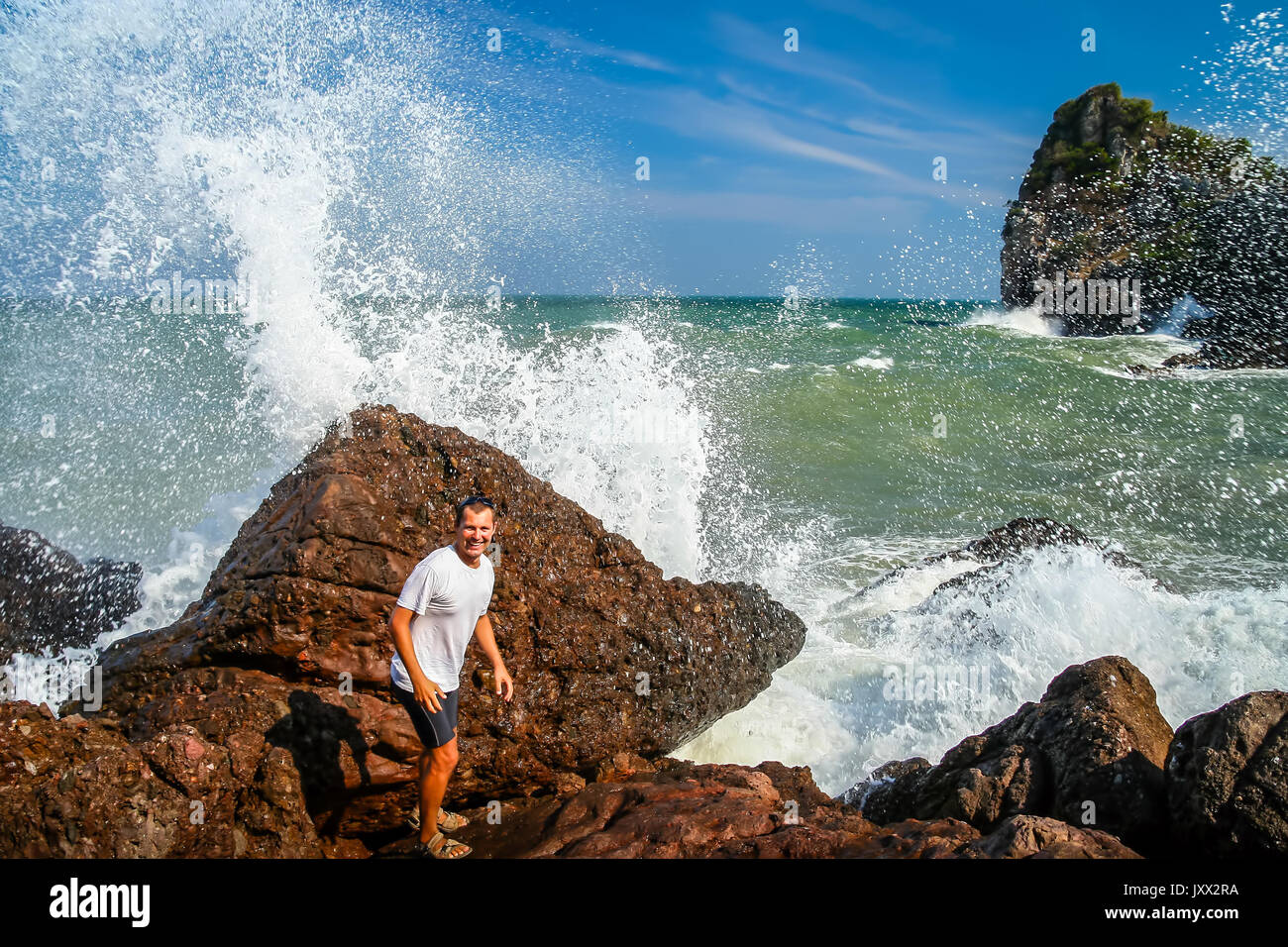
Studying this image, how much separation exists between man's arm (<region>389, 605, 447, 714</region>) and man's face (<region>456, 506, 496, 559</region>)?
0.37 meters

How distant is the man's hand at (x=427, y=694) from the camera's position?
11.1ft

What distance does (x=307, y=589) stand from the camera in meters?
4.00

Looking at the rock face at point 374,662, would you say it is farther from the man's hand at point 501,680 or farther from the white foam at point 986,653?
the white foam at point 986,653

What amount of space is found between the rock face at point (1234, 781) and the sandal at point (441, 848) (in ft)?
10.7

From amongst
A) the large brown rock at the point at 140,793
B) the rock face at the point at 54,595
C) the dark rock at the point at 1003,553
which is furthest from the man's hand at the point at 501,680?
the dark rock at the point at 1003,553

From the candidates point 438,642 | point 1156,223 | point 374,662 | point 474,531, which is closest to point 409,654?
point 438,642

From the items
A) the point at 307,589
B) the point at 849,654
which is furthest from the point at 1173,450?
A: the point at 307,589

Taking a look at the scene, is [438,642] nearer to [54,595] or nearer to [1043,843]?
[1043,843]

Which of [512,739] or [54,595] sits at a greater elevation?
[54,595]

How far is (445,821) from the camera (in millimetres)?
3887

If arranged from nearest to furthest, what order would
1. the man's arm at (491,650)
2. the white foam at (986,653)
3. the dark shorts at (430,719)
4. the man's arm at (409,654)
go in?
the man's arm at (409,654), the dark shorts at (430,719), the man's arm at (491,650), the white foam at (986,653)

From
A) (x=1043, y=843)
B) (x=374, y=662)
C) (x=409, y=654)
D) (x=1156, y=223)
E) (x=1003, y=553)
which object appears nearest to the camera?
(x=1043, y=843)

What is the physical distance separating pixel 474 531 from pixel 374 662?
1.11 meters
